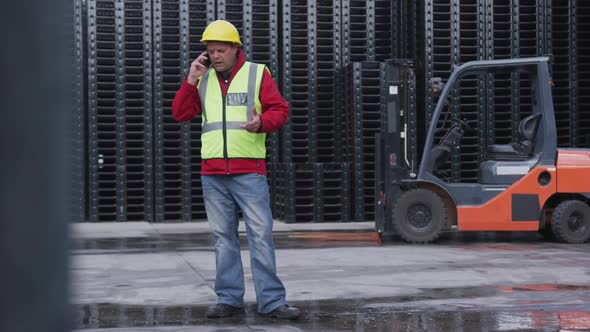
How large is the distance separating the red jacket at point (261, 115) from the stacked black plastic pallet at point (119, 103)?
816 cm

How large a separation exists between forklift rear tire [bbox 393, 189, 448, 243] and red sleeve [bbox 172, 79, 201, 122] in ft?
16.7

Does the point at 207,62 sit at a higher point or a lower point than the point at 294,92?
lower

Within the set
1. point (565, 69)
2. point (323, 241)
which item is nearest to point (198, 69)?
point (323, 241)

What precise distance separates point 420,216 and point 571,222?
174 cm

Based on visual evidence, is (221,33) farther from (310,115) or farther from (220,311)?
(310,115)

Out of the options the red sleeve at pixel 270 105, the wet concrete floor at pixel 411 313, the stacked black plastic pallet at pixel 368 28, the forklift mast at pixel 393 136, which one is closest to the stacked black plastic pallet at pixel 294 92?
the stacked black plastic pallet at pixel 368 28

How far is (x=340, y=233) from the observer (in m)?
11.1

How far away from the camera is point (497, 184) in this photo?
9.73m

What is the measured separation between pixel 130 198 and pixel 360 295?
316 inches

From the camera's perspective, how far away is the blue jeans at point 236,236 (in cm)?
477

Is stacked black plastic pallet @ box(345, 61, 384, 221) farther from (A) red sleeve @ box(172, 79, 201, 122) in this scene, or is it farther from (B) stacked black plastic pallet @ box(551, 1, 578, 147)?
(A) red sleeve @ box(172, 79, 201, 122)

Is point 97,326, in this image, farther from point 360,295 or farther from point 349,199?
point 349,199

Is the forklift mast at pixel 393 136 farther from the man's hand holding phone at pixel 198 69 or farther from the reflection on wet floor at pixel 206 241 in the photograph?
the man's hand holding phone at pixel 198 69

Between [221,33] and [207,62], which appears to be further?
[207,62]
